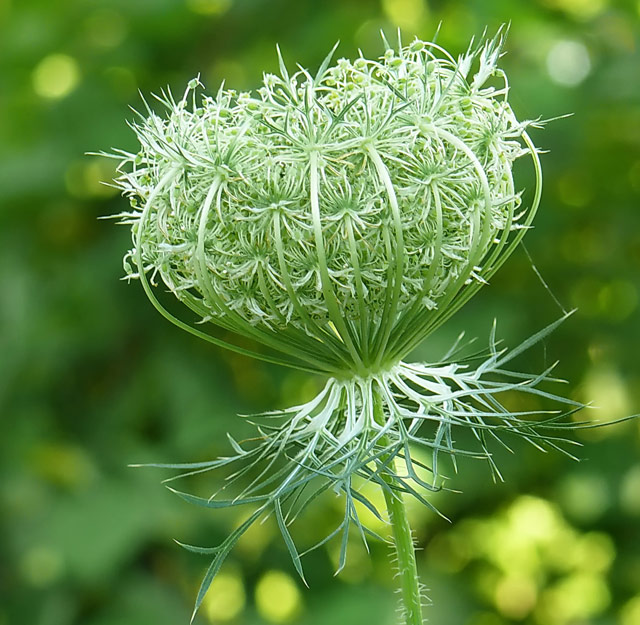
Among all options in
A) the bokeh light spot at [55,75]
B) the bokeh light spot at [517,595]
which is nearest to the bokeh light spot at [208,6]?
the bokeh light spot at [55,75]

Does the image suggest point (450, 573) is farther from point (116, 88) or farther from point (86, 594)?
point (116, 88)

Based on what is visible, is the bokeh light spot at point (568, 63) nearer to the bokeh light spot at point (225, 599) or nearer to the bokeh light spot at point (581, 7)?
the bokeh light spot at point (581, 7)

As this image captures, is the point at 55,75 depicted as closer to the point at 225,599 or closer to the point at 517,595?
the point at 225,599

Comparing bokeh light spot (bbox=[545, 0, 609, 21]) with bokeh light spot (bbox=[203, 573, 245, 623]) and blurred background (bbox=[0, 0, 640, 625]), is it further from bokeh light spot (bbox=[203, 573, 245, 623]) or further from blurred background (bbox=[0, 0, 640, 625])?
bokeh light spot (bbox=[203, 573, 245, 623])

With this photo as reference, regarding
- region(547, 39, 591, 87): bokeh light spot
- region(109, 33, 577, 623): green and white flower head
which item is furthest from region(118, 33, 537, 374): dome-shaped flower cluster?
region(547, 39, 591, 87): bokeh light spot

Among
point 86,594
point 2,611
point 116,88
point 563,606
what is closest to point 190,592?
point 86,594

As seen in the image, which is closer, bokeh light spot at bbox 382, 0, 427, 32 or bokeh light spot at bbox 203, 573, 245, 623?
bokeh light spot at bbox 203, 573, 245, 623
